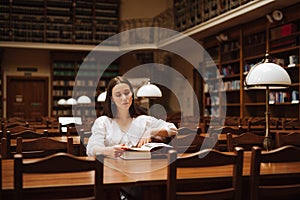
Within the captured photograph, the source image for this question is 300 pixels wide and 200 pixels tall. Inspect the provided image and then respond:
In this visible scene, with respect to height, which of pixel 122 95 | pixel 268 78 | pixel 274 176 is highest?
pixel 268 78

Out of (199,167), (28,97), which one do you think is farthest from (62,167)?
(28,97)

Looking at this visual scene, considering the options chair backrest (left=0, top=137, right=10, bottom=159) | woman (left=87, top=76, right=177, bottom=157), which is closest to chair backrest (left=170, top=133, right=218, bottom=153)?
woman (left=87, top=76, right=177, bottom=157)

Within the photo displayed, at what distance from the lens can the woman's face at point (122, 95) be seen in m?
2.75

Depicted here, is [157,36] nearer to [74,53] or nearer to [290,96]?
[74,53]

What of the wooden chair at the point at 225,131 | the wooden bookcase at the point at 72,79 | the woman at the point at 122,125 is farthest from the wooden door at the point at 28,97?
the woman at the point at 122,125

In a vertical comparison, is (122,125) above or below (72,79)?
below

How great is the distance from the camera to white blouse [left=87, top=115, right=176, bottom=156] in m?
2.66

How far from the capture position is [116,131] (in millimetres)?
2789

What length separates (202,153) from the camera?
1902 millimetres

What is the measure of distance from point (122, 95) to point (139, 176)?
89 cm

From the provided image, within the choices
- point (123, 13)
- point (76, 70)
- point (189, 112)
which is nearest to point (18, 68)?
point (76, 70)

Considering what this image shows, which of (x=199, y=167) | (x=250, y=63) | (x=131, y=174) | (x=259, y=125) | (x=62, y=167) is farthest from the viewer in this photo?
(x=250, y=63)

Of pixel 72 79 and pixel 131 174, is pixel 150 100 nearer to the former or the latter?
pixel 72 79

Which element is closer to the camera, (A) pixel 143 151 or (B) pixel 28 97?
(A) pixel 143 151
